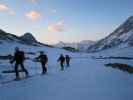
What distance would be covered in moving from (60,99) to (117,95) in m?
2.50

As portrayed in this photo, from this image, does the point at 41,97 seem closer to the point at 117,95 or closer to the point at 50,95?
the point at 50,95

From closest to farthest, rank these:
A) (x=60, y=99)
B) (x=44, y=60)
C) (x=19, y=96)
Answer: (x=60, y=99), (x=19, y=96), (x=44, y=60)

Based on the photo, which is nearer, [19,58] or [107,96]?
[107,96]

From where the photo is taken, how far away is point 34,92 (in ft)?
35.9

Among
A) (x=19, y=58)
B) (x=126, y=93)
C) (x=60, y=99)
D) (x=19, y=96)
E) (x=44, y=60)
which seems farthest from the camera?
(x=44, y=60)

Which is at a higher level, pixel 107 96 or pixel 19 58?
pixel 19 58

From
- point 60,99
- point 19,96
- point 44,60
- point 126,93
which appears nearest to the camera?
point 60,99

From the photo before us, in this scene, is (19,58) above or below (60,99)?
above

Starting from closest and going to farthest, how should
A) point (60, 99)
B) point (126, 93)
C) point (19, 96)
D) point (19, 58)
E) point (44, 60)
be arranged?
point (60, 99)
point (19, 96)
point (126, 93)
point (19, 58)
point (44, 60)

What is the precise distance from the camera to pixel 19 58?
1686cm

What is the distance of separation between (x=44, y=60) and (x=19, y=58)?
173 inches

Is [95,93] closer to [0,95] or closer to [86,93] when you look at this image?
[86,93]

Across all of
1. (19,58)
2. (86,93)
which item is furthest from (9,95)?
(19,58)

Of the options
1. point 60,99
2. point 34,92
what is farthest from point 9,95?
point 60,99
